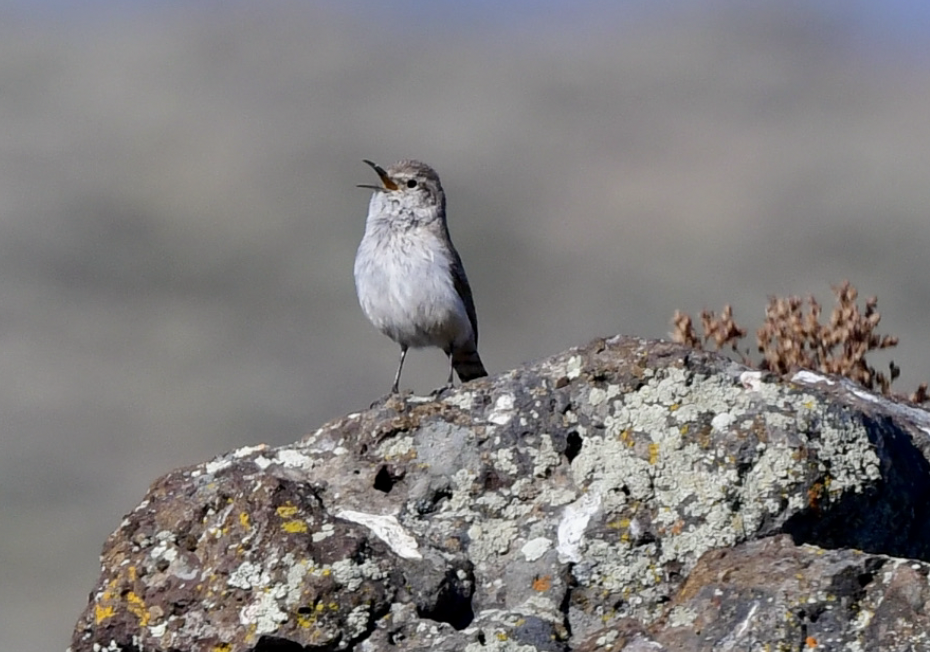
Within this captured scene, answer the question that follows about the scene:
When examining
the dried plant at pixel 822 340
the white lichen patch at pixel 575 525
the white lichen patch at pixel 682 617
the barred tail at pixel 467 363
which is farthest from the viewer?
the barred tail at pixel 467 363

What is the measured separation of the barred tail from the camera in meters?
9.76

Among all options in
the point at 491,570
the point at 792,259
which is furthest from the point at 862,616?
the point at 792,259

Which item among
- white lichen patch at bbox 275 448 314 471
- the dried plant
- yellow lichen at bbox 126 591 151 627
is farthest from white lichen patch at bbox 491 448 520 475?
the dried plant

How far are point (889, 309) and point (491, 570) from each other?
805 inches

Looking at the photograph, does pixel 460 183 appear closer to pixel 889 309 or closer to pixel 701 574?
pixel 889 309

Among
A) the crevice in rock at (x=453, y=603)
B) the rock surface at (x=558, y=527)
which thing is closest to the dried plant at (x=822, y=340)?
the rock surface at (x=558, y=527)

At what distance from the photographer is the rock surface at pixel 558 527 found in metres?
4.62

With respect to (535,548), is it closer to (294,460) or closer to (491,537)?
(491,537)

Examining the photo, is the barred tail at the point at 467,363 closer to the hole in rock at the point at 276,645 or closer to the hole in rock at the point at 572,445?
the hole in rock at the point at 572,445

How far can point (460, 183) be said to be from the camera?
36.0 meters

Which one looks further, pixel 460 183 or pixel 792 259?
pixel 460 183

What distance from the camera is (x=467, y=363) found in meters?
9.88

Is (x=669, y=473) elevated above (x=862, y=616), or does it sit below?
above

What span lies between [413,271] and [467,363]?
3.15 feet
